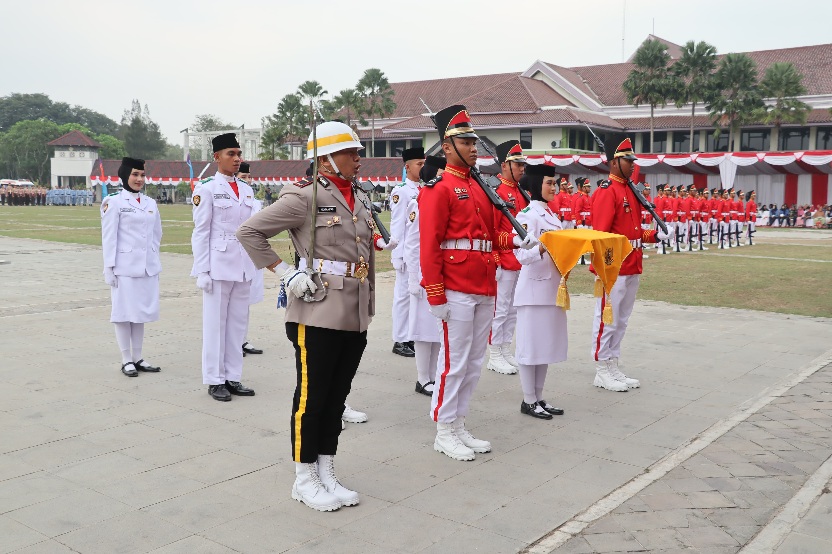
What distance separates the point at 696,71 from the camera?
50.7 meters

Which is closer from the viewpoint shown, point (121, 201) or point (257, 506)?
point (257, 506)

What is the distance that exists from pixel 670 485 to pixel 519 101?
5141 centimetres

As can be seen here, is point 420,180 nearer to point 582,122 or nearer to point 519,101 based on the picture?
point 582,122

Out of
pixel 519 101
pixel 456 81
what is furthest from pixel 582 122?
pixel 456 81

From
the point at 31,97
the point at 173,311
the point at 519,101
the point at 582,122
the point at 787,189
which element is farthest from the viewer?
the point at 31,97

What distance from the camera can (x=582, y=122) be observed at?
48031 mm

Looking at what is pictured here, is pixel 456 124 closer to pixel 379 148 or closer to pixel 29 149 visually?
pixel 379 148

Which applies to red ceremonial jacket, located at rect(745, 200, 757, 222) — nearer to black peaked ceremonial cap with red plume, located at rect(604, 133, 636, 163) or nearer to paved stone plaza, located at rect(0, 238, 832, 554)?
paved stone plaza, located at rect(0, 238, 832, 554)

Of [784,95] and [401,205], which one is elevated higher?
[784,95]

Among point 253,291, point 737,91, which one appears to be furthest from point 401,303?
point 737,91

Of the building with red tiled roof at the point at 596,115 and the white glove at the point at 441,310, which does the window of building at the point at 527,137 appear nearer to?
the building with red tiled roof at the point at 596,115

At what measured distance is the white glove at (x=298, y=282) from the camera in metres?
4.12

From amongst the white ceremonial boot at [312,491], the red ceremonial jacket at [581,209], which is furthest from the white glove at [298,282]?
the red ceremonial jacket at [581,209]

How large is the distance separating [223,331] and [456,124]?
9.41ft
